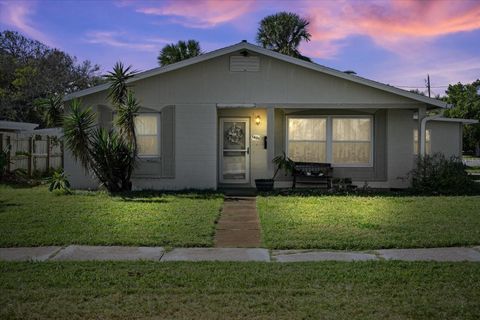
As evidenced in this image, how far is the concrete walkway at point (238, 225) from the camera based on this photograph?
27.4 ft

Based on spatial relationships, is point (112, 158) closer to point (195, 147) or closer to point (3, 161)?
point (195, 147)

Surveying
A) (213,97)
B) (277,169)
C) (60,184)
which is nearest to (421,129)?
(277,169)

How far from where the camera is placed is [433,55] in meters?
18.0

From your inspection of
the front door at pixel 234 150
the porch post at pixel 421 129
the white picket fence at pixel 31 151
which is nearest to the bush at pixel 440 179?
the porch post at pixel 421 129

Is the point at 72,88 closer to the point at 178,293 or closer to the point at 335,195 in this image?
the point at 335,195

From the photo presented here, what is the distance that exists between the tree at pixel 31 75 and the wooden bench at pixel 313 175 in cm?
2185

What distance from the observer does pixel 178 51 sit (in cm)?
2392

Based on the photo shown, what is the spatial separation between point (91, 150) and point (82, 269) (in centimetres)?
780

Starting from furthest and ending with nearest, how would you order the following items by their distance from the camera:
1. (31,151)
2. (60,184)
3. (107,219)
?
(31,151)
(60,184)
(107,219)

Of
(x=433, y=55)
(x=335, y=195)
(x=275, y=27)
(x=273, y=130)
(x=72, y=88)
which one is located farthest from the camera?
(x=72, y=88)

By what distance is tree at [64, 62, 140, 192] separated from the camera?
13.5 m

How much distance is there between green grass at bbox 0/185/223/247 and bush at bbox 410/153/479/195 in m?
5.66

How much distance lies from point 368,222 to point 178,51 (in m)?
16.4

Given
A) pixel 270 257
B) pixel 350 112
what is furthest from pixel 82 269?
pixel 350 112
